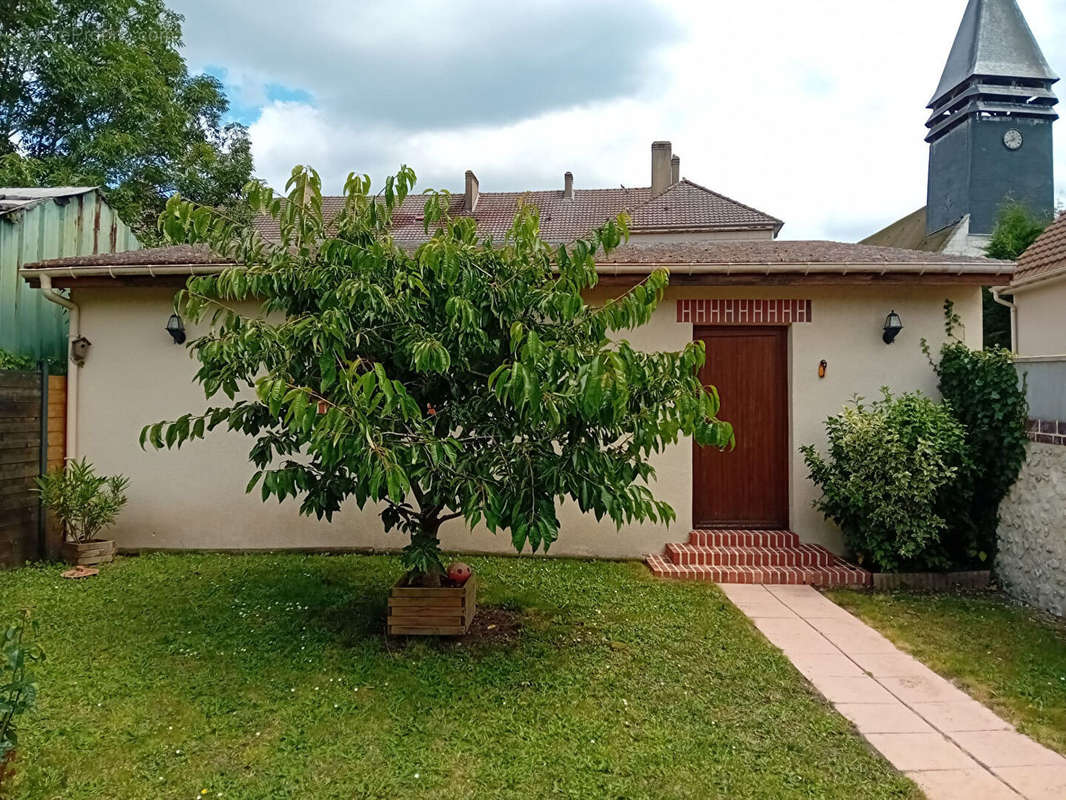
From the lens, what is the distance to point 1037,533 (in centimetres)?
572

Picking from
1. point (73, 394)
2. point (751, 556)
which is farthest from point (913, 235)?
point (73, 394)

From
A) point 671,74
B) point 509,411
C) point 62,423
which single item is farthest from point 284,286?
point 671,74

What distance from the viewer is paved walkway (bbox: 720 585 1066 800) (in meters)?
3.06

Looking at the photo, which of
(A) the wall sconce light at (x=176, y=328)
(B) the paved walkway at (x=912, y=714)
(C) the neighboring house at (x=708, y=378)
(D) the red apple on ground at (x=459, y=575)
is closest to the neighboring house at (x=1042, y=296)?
(C) the neighboring house at (x=708, y=378)

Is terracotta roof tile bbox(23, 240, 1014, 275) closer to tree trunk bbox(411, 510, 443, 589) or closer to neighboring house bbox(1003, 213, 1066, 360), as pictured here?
tree trunk bbox(411, 510, 443, 589)

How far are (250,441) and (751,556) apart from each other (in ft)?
18.6

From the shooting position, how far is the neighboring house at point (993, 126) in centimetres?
2512

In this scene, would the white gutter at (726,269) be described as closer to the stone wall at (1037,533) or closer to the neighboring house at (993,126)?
the stone wall at (1037,533)

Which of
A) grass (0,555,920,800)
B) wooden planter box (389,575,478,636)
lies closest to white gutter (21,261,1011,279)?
grass (0,555,920,800)

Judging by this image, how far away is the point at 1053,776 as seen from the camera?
3.11 metres

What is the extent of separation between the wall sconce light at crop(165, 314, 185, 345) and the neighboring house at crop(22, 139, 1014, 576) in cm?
20

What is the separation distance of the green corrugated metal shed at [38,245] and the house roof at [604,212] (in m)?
6.76

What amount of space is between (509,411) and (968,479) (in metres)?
5.04

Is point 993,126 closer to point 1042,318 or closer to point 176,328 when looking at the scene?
point 1042,318
